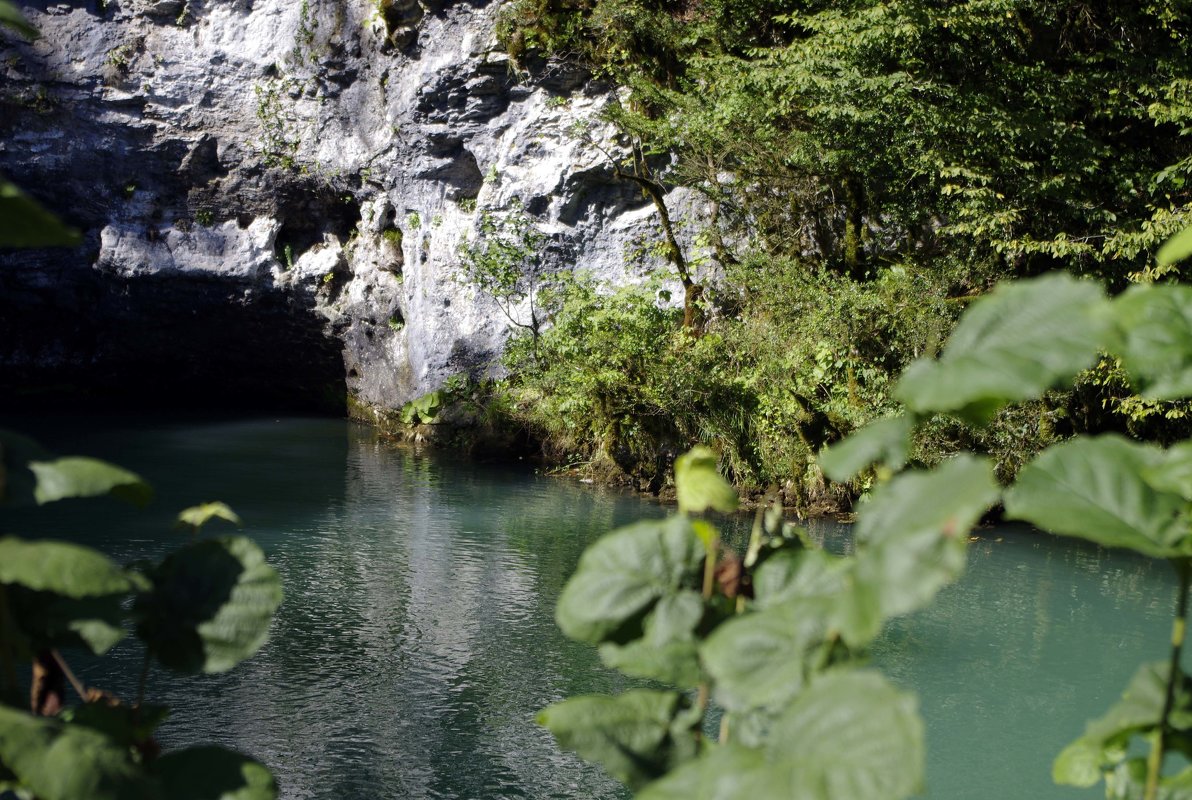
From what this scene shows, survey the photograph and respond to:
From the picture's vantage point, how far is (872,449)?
57cm

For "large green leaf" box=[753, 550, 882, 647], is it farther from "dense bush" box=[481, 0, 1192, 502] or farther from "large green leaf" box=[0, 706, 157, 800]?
"dense bush" box=[481, 0, 1192, 502]

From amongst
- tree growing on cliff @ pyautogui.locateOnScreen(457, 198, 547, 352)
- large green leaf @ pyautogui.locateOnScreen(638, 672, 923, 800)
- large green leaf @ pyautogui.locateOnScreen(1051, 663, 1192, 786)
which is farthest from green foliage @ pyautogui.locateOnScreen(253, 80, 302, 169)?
large green leaf @ pyautogui.locateOnScreen(638, 672, 923, 800)

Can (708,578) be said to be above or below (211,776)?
above

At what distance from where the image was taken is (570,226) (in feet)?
33.2

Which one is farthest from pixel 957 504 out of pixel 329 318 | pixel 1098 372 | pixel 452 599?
pixel 329 318

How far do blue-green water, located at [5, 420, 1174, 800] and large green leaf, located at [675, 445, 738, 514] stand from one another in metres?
2.70

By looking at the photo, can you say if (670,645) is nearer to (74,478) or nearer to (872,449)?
(872,449)

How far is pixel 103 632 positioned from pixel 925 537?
21.1 inches

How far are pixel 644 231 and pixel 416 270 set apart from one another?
2701 mm

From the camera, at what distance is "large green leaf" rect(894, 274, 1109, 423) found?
0.51 meters

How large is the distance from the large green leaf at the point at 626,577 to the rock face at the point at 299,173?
9180 mm

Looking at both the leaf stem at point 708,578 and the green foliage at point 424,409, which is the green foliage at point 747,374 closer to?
the green foliage at point 424,409

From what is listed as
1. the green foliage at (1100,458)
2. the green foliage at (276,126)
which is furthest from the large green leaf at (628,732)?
the green foliage at (276,126)

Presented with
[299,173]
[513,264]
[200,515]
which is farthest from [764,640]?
[299,173]
